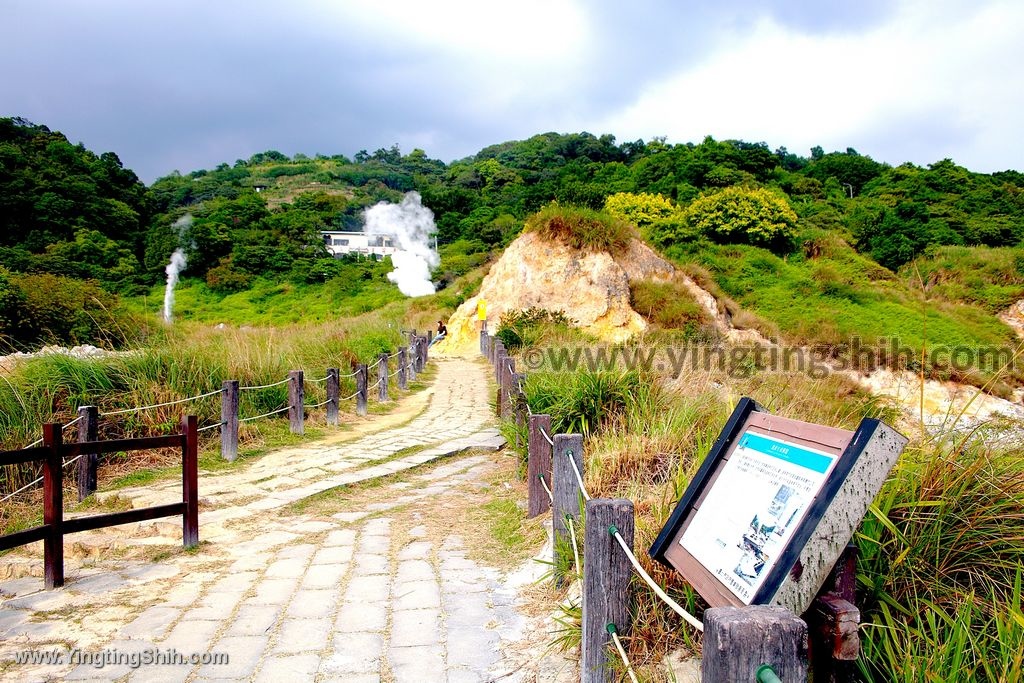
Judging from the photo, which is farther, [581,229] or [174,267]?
[174,267]

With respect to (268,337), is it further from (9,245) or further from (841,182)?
(841,182)

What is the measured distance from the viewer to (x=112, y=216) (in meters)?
48.4

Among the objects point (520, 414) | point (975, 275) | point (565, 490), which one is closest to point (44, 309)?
point (520, 414)

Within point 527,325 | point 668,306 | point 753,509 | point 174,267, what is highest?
point 174,267

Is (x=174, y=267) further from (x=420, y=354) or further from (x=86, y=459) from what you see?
(x=86, y=459)

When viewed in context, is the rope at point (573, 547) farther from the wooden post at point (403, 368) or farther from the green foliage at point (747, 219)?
the green foliage at point (747, 219)

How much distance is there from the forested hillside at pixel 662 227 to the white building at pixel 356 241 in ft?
9.04

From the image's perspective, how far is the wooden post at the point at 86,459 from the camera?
5855 mm

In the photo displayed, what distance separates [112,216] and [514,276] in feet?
131

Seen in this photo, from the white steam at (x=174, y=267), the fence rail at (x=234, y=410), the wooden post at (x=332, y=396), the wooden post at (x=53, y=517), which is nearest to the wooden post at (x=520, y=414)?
the fence rail at (x=234, y=410)

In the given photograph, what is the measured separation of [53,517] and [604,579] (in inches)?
135

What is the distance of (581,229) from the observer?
2173 centimetres

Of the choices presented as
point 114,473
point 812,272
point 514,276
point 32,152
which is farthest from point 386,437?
point 32,152

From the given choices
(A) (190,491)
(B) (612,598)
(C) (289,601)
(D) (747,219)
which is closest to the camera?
(B) (612,598)
